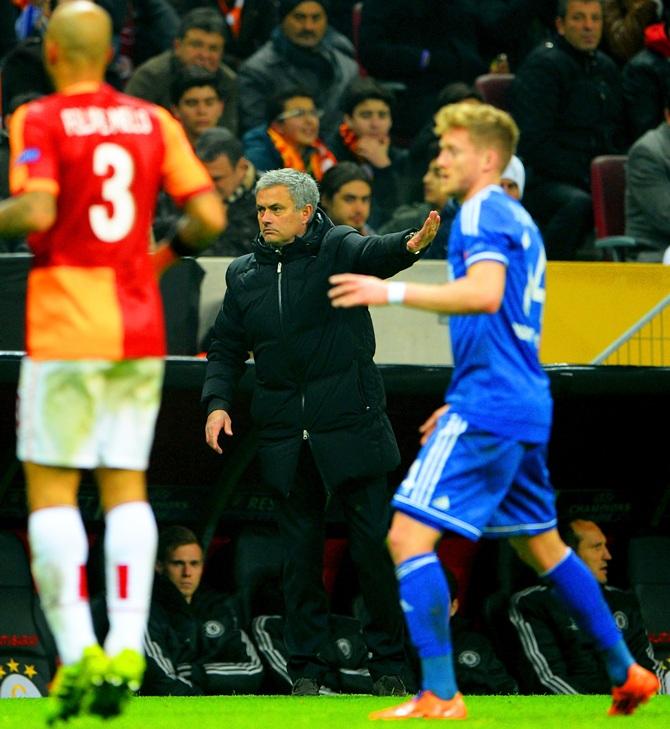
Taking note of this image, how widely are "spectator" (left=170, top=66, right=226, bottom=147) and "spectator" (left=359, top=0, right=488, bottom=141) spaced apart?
7.07ft

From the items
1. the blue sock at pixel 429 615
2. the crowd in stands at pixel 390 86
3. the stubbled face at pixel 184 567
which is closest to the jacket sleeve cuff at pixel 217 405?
the stubbled face at pixel 184 567

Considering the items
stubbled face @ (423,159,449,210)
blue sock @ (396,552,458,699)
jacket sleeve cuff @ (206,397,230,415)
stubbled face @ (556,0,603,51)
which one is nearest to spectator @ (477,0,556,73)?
stubbled face @ (556,0,603,51)

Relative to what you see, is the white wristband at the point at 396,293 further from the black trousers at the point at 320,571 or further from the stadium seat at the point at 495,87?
the stadium seat at the point at 495,87

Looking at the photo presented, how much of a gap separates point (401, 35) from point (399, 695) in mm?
6833

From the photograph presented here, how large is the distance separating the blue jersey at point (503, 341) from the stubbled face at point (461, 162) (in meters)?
0.06

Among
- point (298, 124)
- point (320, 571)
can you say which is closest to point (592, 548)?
point (320, 571)

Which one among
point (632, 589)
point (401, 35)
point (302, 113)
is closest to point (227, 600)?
point (632, 589)

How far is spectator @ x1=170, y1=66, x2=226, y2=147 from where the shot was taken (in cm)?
1096

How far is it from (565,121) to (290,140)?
2.17 meters

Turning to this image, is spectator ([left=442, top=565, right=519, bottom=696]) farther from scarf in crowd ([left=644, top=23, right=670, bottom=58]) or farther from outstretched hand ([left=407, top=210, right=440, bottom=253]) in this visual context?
scarf in crowd ([left=644, top=23, right=670, bottom=58])

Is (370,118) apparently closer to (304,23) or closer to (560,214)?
(304,23)

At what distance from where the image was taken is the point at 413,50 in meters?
12.9

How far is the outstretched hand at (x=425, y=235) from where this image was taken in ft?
22.2

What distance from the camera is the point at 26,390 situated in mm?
5059
